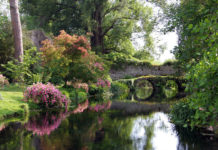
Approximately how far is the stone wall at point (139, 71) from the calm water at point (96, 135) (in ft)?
72.2

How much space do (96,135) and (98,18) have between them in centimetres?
2519

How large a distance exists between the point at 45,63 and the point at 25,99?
17.4 ft

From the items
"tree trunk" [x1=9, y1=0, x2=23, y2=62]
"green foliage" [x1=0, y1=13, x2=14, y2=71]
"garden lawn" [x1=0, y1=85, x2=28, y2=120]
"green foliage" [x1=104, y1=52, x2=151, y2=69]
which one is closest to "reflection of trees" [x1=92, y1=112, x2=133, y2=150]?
"garden lawn" [x1=0, y1=85, x2=28, y2=120]

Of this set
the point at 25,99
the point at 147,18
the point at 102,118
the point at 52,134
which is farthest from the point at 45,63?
the point at 147,18

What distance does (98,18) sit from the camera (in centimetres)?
3106

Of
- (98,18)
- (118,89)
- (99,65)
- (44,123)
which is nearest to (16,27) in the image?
(99,65)

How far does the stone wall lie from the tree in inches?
103

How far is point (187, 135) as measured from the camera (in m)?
7.83

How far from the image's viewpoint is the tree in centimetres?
2906

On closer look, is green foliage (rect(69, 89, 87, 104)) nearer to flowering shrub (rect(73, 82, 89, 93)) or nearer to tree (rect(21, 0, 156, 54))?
flowering shrub (rect(73, 82, 89, 93))

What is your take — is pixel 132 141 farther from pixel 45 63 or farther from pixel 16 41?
pixel 16 41

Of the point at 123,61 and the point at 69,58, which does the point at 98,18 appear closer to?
the point at 123,61

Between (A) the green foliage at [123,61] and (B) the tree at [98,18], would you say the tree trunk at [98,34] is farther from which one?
(A) the green foliage at [123,61]

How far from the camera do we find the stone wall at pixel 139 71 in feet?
106
